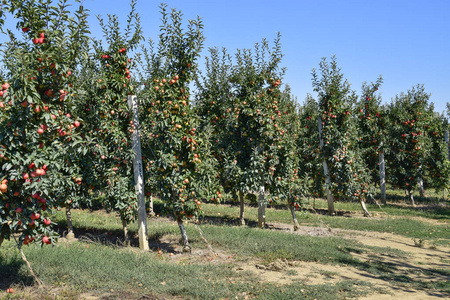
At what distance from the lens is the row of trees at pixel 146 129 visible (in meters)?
5.72

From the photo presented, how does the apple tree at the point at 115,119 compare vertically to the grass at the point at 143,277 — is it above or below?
above

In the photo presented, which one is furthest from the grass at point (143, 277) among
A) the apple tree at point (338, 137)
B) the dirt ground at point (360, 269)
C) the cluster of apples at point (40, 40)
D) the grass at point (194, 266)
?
the apple tree at point (338, 137)

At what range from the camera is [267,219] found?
1672 centimetres

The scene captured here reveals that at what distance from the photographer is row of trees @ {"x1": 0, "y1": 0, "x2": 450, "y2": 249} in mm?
5719

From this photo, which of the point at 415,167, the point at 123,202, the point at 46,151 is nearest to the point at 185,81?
the point at 123,202

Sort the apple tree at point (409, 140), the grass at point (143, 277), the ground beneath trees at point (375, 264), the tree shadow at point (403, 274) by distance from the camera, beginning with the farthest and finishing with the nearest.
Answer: the apple tree at point (409, 140), the tree shadow at point (403, 274), the ground beneath trees at point (375, 264), the grass at point (143, 277)

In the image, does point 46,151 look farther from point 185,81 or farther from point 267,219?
point 267,219

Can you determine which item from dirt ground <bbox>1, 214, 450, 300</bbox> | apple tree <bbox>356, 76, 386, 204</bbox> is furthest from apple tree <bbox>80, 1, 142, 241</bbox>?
apple tree <bbox>356, 76, 386, 204</bbox>

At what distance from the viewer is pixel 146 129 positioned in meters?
11.8

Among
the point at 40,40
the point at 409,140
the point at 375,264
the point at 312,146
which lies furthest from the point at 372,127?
the point at 40,40

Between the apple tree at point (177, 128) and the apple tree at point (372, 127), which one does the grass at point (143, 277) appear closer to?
the apple tree at point (177, 128)

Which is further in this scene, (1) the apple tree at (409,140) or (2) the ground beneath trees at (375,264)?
(1) the apple tree at (409,140)

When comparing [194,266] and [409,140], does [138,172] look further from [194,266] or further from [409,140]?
[409,140]

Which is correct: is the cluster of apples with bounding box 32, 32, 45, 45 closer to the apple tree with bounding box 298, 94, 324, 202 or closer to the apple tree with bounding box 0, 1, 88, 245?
the apple tree with bounding box 0, 1, 88, 245
